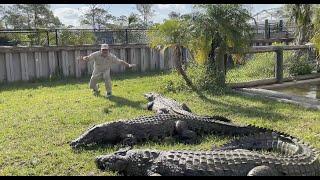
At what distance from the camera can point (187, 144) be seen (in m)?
5.54

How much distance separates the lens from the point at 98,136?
5457 mm

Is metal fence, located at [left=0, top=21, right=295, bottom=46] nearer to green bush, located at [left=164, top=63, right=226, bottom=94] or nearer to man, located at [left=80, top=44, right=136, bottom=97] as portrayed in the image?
green bush, located at [left=164, top=63, right=226, bottom=94]

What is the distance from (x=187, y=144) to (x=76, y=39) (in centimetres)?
1165

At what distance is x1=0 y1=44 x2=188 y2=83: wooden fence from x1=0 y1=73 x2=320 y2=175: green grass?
162cm

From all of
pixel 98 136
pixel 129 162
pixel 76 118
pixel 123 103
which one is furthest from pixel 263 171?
pixel 123 103

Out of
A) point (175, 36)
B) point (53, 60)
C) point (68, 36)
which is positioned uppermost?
point (68, 36)

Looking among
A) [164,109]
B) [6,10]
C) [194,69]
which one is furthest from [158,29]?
[6,10]

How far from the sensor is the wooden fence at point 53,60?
13.2 m

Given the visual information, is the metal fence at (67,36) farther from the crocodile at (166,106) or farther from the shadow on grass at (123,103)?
the crocodile at (166,106)

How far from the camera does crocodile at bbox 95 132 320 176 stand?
3867 millimetres

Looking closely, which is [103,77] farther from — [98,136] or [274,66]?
[274,66]

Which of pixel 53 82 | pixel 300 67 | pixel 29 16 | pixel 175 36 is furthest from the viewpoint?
pixel 29 16

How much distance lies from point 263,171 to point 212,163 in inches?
18.9

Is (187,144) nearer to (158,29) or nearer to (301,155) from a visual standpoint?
(301,155)
